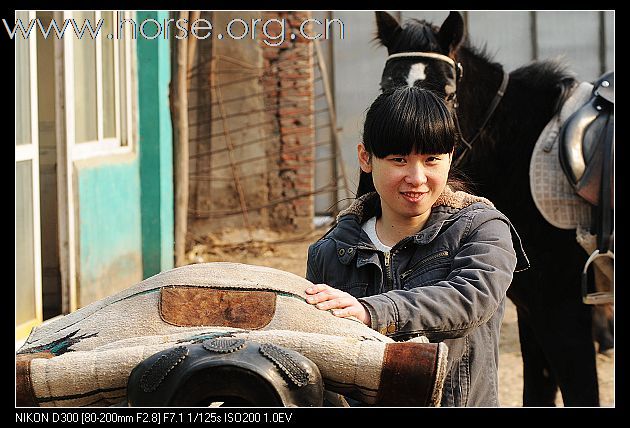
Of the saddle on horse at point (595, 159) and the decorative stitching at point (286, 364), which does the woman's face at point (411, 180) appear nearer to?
the decorative stitching at point (286, 364)

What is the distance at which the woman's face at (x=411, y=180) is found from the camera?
1.75 metres

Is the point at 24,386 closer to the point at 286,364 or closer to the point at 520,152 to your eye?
the point at 286,364

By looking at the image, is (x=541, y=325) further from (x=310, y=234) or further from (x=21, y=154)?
(x=310, y=234)

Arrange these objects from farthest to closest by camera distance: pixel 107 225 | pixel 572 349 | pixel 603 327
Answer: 1. pixel 107 225
2. pixel 603 327
3. pixel 572 349

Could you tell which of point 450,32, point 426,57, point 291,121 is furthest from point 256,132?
point 426,57

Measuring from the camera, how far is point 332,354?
1.24 m

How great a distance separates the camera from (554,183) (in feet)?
12.0

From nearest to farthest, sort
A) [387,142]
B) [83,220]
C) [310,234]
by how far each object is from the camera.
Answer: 1. [387,142]
2. [83,220]
3. [310,234]

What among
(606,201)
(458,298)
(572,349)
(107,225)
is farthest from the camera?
(107,225)

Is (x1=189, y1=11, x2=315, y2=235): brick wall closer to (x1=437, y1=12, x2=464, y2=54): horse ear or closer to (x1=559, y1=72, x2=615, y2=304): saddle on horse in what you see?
(x1=437, y1=12, x2=464, y2=54): horse ear

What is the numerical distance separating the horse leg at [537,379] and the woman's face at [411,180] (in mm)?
2335

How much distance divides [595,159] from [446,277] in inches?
79.4

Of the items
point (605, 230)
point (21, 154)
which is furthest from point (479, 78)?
point (21, 154)
